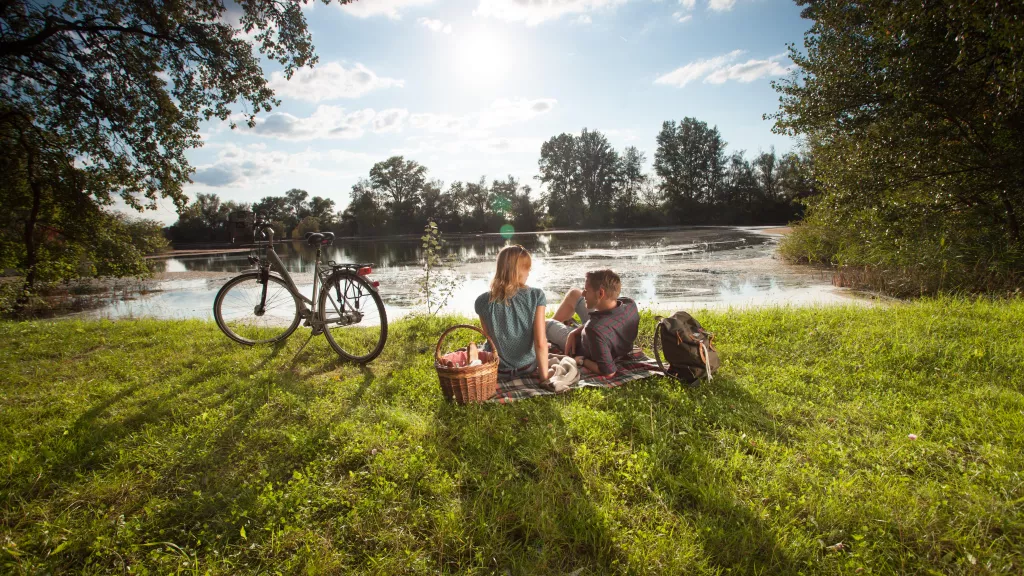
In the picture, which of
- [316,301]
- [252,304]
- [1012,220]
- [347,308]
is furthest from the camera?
[1012,220]

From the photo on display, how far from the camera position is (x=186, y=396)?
133 inches

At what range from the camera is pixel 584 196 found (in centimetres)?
5141

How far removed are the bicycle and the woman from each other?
3.84 feet

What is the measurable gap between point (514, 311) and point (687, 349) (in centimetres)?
138

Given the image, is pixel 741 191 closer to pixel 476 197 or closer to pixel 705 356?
pixel 476 197

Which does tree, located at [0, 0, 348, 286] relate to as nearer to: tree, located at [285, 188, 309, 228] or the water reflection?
the water reflection

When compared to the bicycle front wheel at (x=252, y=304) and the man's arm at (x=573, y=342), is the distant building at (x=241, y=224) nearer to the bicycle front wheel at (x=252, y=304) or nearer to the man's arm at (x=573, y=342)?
the bicycle front wheel at (x=252, y=304)

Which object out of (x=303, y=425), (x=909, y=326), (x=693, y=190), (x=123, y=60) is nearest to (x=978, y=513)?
(x=909, y=326)

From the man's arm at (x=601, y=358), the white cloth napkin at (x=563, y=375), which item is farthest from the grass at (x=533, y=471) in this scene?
the man's arm at (x=601, y=358)

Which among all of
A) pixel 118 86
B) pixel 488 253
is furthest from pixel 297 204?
pixel 118 86

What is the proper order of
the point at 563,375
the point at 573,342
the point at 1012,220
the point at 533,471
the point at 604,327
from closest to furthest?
the point at 533,471, the point at 563,375, the point at 604,327, the point at 573,342, the point at 1012,220

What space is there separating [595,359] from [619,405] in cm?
64

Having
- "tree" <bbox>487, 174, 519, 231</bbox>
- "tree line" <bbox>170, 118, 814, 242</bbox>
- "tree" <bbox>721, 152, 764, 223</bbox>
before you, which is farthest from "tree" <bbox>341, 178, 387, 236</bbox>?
"tree" <bbox>721, 152, 764, 223</bbox>

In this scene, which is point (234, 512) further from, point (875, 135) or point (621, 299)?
point (875, 135)
